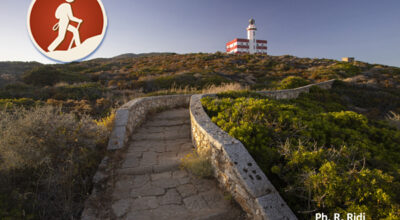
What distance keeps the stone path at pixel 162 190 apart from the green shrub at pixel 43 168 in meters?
0.58

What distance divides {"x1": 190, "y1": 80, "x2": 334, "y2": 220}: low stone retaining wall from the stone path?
9.6 inches

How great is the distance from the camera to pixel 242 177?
2.67 meters

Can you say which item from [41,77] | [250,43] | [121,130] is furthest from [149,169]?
[250,43]

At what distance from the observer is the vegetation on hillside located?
2.32m

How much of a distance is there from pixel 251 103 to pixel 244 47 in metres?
50.8

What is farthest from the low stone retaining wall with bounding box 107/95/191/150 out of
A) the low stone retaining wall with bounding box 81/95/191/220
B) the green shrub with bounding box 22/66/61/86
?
the green shrub with bounding box 22/66/61/86

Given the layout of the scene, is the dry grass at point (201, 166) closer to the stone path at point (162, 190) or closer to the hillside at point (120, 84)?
the stone path at point (162, 190)

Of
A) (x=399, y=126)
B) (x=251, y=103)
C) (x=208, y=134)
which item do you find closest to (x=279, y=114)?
(x=251, y=103)

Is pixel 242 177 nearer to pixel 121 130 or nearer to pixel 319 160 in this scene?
pixel 319 160

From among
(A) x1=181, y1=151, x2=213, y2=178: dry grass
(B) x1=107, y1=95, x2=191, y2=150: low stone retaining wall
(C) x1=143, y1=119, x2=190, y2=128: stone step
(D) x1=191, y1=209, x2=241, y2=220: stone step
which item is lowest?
(D) x1=191, y1=209, x2=241, y2=220: stone step

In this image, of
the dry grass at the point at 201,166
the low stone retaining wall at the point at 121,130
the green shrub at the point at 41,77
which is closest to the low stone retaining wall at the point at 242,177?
the dry grass at the point at 201,166

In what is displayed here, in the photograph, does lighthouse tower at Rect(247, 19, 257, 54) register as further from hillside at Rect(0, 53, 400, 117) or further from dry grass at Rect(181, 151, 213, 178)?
dry grass at Rect(181, 151, 213, 178)

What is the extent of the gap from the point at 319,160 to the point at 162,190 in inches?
97.0

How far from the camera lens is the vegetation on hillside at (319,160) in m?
2.32
